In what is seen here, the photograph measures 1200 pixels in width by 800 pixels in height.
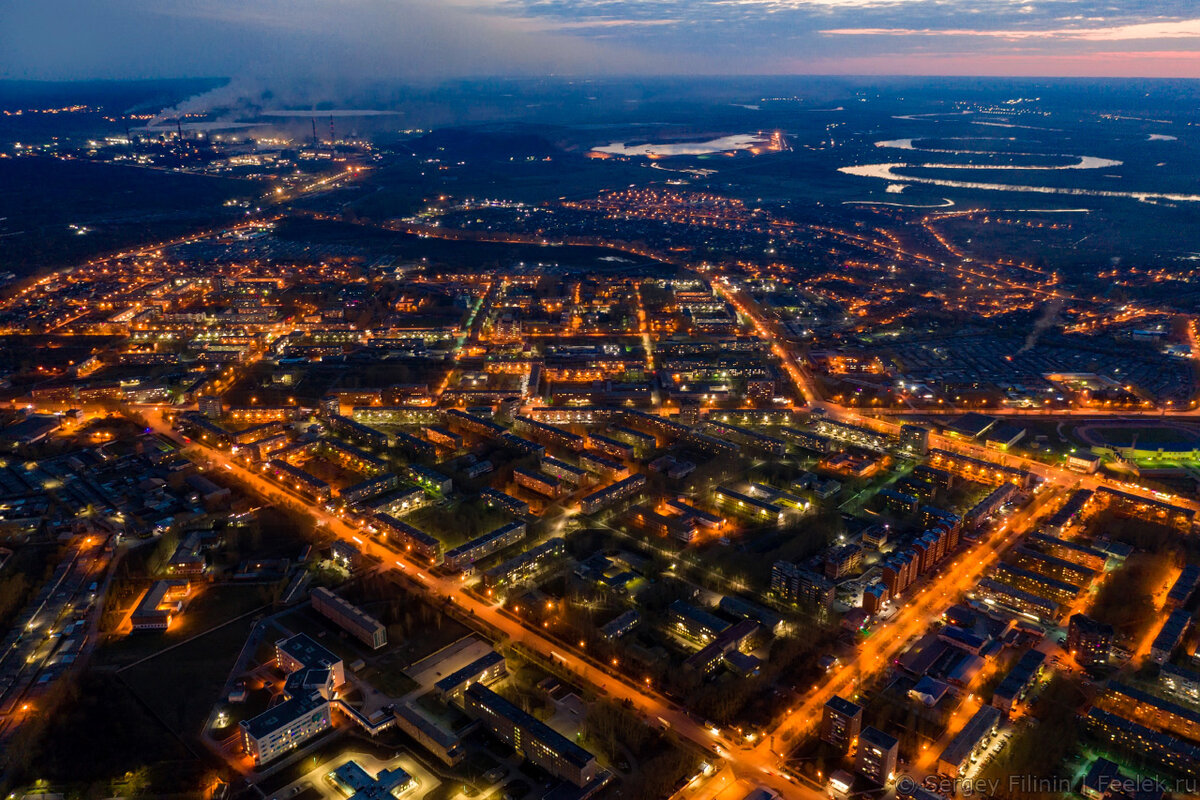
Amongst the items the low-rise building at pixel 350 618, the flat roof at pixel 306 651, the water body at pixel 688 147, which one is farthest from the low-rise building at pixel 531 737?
the water body at pixel 688 147

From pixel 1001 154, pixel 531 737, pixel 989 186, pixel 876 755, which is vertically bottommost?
pixel 876 755

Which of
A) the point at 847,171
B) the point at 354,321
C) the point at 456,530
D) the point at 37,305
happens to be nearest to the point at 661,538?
the point at 456,530

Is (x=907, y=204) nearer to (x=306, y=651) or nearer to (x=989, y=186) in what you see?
(x=989, y=186)

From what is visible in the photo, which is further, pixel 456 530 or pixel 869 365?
pixel 869 365

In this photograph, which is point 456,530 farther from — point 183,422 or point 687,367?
point 687,367

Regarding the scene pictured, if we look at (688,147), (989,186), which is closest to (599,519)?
(989,186)

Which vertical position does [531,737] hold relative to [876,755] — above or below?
above
